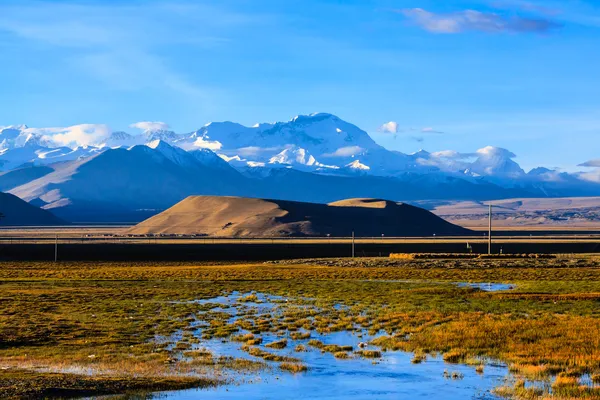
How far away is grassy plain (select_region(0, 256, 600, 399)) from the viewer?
24.9 metres

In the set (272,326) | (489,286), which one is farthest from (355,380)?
(489,286)

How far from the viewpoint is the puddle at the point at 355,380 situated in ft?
74.8

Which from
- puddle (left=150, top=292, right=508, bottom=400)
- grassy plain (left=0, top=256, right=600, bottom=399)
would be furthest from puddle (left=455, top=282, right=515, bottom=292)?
puddle (left=150, top=292, right=508, bottom=400)

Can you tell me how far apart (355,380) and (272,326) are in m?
12.8

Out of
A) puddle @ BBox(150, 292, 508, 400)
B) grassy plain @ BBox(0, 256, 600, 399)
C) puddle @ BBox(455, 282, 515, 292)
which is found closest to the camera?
puddle @ BBox(150, 292, 508, 400)

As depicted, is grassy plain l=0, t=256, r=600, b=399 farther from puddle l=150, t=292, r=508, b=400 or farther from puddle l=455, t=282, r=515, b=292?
puddle l=455, t=282, r=515, b=292

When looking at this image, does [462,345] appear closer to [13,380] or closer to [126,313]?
[13,380]

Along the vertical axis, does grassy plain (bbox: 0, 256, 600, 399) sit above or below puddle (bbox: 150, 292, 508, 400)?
above

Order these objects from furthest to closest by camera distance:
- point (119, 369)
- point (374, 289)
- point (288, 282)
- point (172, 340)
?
1. point (288, 282)
2. point (374, 289)
3. point (172, 340)
4. point (119, 369)

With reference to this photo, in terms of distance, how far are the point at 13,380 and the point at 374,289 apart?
123ft

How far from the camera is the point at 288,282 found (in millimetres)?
67875

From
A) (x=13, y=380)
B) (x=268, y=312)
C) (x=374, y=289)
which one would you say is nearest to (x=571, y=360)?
(x=13, y=380)

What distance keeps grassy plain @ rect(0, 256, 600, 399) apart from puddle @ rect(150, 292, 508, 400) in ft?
2.03

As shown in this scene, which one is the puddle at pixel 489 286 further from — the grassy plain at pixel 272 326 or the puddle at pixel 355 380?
the puddle at pixel 355 380
